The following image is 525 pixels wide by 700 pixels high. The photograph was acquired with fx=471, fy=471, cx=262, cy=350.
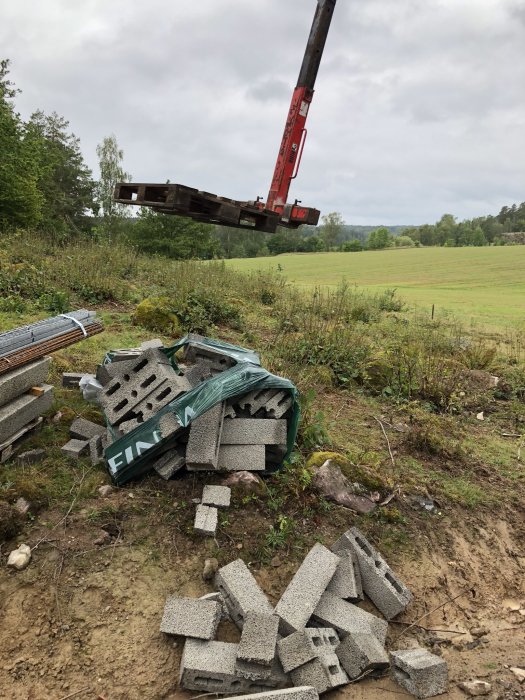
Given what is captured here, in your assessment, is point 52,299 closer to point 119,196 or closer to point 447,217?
point 119,196

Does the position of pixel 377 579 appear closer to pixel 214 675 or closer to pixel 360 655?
pixel 360 655

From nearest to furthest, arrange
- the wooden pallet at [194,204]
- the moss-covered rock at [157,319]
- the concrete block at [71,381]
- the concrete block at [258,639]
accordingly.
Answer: the concrete block at [258,639] < the wooden pallet at [194,204] < the concrete block at [71,381] < the moss-covered rock at [157,319]

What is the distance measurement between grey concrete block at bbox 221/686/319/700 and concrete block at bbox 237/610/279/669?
0.50 feet

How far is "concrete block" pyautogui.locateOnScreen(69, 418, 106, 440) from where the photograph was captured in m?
4.17

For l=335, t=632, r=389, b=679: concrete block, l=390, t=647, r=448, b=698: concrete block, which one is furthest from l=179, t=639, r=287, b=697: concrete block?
l=390, t=647, r=448, b=698: concrete block

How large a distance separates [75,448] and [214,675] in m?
2.17

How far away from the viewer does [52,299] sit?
28.2ft

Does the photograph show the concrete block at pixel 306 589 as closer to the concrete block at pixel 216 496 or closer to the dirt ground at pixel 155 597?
the dirt ground at pixel 155 597

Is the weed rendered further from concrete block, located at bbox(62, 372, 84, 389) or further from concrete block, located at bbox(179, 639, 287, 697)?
concrete block, located at bbox(62, 372, 84, 389)

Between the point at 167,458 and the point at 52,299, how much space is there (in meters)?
6.01

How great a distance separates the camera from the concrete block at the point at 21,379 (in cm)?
374

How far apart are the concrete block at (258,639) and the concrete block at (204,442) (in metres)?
1.13

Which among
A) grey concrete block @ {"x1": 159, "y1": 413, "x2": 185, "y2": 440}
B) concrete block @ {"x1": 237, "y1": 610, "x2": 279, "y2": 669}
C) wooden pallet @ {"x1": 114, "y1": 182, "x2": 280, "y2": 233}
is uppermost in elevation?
wooden pallet @ {"x1": 114, "y1": 182, "x2": 280, "y2": 233}

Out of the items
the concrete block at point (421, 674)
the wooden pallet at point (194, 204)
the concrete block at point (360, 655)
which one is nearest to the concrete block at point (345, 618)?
the concrete block at point (360, 655)
